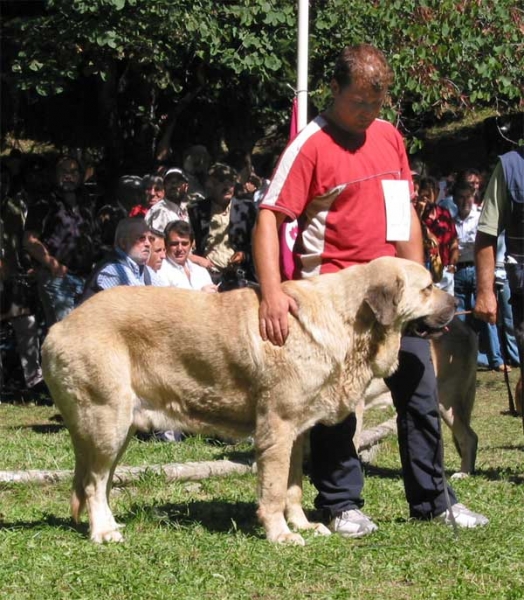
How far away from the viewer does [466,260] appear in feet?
45.4

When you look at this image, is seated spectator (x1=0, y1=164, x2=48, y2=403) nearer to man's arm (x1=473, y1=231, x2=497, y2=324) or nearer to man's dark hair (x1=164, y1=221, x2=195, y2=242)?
man's dark hair (x1=164, y1=221, x2=195, y2=242)

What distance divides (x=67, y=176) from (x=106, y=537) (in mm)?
6415

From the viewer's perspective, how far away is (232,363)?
5.47m

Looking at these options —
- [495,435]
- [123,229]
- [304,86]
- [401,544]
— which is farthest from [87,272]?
[401,544]

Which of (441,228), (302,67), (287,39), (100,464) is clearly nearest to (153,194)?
(287,39)

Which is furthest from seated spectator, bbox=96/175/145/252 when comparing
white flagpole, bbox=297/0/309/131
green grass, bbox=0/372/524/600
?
green grass, bbox=0/372/524/600

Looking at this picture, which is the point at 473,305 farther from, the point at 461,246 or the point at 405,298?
the point at 405,298

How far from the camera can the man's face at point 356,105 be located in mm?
5418

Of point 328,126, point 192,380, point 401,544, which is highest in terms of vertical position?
point 328,126

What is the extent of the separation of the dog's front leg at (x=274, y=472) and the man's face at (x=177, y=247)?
14.3 ft

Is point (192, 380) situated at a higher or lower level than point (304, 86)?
lower

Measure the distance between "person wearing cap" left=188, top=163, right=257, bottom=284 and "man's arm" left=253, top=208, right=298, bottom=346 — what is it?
234 inches

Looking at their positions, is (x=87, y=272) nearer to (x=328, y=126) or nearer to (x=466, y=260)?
(x=466, y=260)

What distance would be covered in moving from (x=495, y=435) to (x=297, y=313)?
16.8ft
